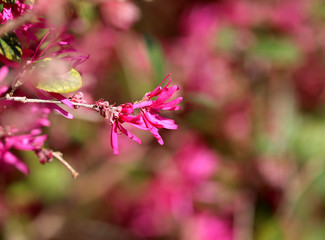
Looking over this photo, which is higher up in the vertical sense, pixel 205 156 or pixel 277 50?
pixel 277 50

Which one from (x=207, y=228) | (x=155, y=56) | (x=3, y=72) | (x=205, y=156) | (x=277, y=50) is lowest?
(x=207, y=228)

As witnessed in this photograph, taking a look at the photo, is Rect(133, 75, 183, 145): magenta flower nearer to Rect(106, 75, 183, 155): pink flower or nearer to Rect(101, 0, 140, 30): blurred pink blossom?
Rect(106, 75, 183, 155): pink flower

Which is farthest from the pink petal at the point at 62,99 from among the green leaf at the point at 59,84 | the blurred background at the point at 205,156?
the blurred background at the point at 205,156

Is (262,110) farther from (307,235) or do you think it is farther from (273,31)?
(307,235)

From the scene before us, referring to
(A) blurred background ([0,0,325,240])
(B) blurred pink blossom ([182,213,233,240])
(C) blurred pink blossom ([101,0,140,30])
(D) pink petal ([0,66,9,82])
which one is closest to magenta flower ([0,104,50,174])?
(D) pink petal ([0,66,9,82])

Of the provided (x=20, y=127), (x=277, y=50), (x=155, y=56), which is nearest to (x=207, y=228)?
(x=277, y=50)

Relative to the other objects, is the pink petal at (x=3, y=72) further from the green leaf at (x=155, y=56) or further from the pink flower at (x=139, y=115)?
the green leaf at (x=155, y=56)

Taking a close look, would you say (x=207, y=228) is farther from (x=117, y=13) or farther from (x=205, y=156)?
(x=117, y=13)

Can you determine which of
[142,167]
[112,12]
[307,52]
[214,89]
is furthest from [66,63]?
[307,52]
